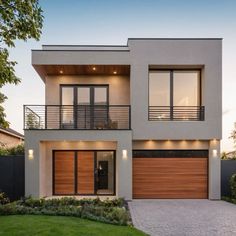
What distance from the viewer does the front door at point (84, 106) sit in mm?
12898

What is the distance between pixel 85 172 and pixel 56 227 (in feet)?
20.2

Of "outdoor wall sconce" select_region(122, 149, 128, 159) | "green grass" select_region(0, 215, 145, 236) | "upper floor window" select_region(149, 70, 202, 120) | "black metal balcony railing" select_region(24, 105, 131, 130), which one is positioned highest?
"upper floor window" select_region(149, 70, 202, 120)

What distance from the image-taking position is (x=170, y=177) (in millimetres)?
12555

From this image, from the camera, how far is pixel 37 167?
11484 mm

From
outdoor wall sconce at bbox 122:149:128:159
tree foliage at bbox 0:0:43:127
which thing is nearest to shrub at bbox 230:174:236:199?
outdoor wall sconce at bbox 122:149:128:159

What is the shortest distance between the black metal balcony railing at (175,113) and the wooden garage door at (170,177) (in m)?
1.99

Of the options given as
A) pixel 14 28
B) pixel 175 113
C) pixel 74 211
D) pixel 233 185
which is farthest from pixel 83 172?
pixel 14 28

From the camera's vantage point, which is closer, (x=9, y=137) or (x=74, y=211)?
(x=74, y=211)

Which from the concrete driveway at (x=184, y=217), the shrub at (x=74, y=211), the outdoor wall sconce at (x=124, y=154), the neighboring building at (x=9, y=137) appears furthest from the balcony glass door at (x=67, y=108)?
the neighboring building at (x=9, y=137)

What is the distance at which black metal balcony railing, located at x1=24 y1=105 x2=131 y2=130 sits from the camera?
41.2 feet

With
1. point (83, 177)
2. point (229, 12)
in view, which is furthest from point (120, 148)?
point (229, 12)

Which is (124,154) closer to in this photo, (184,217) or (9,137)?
(184,217)

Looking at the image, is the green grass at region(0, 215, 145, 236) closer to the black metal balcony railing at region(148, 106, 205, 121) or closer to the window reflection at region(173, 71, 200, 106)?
the black metal balcony railing at region(148, 106, 205, 121)

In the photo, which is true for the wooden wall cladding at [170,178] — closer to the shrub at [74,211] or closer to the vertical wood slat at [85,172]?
the vertical wood slat at [85,172]
